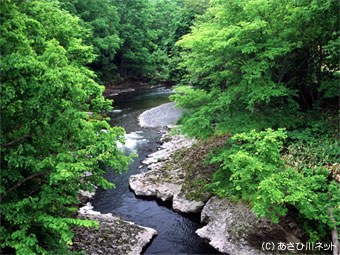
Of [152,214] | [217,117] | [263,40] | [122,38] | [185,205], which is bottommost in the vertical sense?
[152,214]

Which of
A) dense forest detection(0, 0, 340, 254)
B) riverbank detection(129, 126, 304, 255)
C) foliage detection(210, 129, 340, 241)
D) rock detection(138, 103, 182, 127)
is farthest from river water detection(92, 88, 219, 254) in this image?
rock detection(138, 103, 182, 127)

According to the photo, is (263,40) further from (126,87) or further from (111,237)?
(126,87)

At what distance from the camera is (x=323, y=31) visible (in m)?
9.77

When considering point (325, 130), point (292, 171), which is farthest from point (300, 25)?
point (292, 171)

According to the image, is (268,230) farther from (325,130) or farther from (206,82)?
(206,82)

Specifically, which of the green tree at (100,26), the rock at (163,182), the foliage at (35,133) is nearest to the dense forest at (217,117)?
the foliage at (35,133)

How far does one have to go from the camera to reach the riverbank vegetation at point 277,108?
835cm

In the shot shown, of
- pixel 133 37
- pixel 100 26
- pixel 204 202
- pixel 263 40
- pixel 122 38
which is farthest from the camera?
pixel 133 37

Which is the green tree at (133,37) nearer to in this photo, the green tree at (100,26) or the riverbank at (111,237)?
the green tree at (100,26)

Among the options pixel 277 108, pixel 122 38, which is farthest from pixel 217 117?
pixel 122 38

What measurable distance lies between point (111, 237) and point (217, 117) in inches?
242

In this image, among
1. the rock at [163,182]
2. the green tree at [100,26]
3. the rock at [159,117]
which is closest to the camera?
the rock at [163,182]

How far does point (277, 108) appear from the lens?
39.1 ft

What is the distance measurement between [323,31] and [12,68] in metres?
9.88
